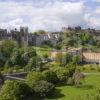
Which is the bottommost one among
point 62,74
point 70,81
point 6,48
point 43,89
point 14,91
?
point 70,81

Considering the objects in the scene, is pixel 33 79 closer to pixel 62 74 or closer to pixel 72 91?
pixel 72 91

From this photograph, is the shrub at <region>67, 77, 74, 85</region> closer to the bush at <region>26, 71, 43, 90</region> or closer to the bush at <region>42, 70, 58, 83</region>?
the bush at <region>42, 70, 58, 83</region>

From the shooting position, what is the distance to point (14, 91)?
137ft

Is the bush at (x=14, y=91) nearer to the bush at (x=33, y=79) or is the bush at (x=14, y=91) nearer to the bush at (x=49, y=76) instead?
the bush at (x=33, y=79)

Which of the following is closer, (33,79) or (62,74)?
(33,79)

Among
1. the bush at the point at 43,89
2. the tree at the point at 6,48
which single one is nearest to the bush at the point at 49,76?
the bush at the point at 43,89

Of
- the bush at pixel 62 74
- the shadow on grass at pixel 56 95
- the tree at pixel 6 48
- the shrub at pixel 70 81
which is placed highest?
the tree at pixel 6 48

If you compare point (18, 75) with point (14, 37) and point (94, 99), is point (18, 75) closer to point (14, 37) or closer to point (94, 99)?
point (94, 99)

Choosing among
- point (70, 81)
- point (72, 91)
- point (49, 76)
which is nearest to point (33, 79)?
point (49, 76)

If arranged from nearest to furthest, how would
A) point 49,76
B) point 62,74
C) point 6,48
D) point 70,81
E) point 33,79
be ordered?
point 33,79 < point 49,76 < point 70,81 < point 62,74 < point 6,48

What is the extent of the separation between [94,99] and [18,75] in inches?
1375

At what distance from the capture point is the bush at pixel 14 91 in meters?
41.2

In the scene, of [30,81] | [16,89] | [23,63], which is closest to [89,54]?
[23,63]

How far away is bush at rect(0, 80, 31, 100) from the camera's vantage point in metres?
41.2
